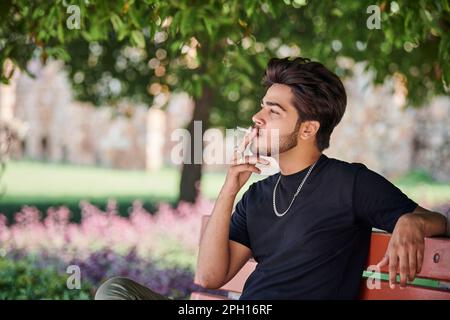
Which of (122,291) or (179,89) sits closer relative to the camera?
(122,291)

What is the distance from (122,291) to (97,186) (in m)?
20.5

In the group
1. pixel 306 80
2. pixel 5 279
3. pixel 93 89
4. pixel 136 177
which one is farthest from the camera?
pixel 136 177

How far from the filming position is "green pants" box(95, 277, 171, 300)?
10.3ft

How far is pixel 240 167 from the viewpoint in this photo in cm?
320

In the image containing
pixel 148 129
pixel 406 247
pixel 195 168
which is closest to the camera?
pixel 406 247

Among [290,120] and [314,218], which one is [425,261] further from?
[290,120]

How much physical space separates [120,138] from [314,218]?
25.6 metres

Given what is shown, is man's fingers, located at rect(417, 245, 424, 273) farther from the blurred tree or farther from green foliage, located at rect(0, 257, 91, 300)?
green foliage, located at rect(0, 257, 91, 300)

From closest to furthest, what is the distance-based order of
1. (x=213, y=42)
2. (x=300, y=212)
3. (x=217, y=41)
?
(x=300, y=212)
(x=213, y=42)
(x=217, y=41)

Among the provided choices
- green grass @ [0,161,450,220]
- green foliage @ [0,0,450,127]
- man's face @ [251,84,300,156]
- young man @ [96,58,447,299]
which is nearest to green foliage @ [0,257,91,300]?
green foliage @ [0,0,450,127]

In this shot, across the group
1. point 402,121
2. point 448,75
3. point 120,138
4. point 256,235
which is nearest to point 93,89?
point 448,75

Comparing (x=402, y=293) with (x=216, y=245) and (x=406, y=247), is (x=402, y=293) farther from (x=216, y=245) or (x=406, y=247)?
(x=216, y=245)

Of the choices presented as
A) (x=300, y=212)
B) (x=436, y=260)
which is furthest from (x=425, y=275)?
(x=300, y=212)

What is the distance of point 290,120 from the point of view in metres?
3.24
